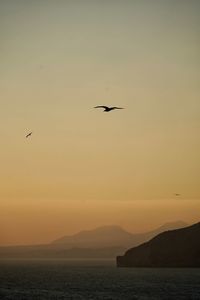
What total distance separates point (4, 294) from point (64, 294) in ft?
35.7

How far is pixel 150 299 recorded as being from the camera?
90.5 m

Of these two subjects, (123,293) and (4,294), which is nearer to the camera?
(4,294)

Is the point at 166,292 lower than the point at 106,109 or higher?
lower

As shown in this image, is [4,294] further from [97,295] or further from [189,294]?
[189,294]

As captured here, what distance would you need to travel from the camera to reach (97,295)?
97812 mm

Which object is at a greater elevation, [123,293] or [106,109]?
[106,109]

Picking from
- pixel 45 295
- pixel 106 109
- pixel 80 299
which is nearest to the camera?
pixel 106 109

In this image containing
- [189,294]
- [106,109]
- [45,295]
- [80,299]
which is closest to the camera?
[106,109]

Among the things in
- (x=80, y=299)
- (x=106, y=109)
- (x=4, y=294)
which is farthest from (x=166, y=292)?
(x=106, y=109)

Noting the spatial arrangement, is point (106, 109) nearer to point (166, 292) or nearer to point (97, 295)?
point (97, 295)

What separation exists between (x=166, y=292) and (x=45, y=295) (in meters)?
25.8

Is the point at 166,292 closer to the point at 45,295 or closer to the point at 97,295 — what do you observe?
the point at 97,295

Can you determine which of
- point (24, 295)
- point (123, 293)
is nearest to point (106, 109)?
point (24, 295)

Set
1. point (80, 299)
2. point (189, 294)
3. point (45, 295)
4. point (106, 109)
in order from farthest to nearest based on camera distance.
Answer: point (189, 294) → point (45, 295) → point (80, 299) → point (106, 109)
